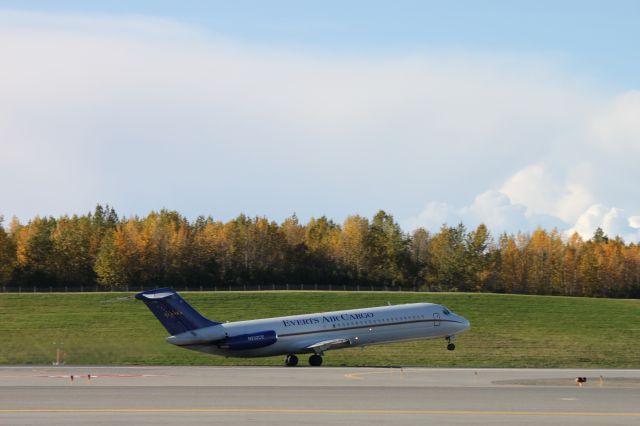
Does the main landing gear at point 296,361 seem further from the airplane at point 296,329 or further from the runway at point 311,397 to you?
the runway at point 311,397

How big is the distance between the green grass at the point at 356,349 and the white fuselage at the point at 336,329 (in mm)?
1645

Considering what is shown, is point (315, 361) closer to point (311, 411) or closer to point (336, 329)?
point (336, 329)

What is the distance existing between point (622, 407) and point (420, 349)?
125 feet

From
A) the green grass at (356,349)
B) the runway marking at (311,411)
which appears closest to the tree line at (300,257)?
the green grass at (356,349)

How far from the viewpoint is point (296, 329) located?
62438 millimetres

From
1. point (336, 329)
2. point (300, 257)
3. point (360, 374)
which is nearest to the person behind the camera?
point (360, 374)

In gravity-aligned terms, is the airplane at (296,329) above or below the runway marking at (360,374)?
above

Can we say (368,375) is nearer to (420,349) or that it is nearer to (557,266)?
(420,349)

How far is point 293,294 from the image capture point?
104 meters

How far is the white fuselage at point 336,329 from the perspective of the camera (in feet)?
195

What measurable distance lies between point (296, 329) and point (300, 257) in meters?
100

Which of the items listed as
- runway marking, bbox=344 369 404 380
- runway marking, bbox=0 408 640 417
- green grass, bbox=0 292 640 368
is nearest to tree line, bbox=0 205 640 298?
green grass, bbox=0 292 640 368

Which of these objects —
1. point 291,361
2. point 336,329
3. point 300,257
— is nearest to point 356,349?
point 336,329

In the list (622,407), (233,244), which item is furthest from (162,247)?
(622,407)
